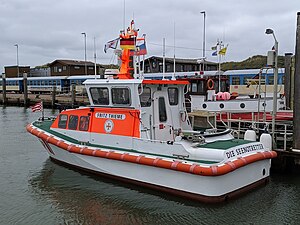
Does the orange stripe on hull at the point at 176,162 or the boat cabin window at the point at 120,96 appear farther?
Result: the boat cabin window at the point at 120,96

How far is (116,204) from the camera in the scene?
25.4 feet

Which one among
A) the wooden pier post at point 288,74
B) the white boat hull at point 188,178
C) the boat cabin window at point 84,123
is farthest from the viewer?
the wooden pier post at point 288,74

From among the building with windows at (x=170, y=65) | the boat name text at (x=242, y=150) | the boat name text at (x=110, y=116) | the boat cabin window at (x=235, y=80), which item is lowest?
the boat name text at (x=242, y=150)

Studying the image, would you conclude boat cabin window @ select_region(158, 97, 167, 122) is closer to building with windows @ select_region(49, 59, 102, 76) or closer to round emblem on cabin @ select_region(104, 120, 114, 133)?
round emblem on cabin @ select_region(104, 120, 114, 133)

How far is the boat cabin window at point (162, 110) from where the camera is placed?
9.17 m

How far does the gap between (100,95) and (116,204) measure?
305 centimetres

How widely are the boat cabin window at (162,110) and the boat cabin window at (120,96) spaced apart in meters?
0.93

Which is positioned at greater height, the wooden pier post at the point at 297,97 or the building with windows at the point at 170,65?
the building with windows at the point at 170,65

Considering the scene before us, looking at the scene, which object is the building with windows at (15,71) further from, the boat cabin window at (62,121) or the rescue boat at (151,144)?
the rescue boat at (151,144)

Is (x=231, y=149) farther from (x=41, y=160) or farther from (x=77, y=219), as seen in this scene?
(x=41, y=160)

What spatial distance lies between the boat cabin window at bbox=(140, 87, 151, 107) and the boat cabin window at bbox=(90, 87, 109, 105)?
101 cm

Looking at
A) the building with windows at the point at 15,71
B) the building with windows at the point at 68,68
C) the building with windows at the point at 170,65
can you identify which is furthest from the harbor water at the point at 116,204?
the building with windows at the point at 15,71

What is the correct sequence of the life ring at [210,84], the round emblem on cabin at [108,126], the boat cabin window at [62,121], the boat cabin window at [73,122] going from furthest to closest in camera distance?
the life ring at [210,84] < the boat cabin window at [62,121] < the boat cabin window at [73,122] < the round emblem on cabin at [108,126]

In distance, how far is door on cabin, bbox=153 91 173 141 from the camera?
9.05 meters
